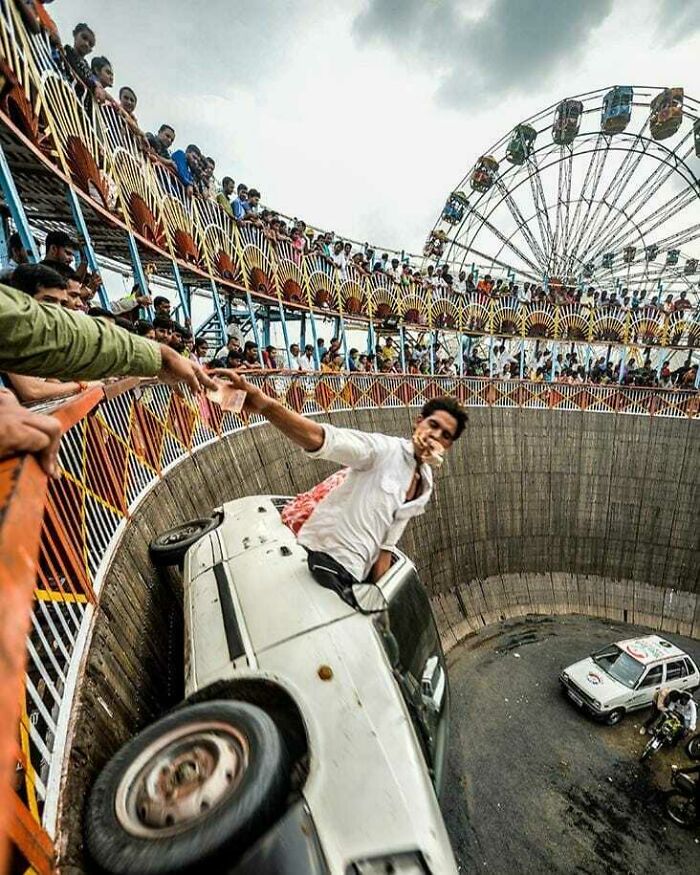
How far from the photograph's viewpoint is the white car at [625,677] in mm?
9086

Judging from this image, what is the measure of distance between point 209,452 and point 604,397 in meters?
15.4

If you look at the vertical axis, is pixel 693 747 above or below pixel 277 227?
below

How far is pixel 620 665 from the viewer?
9945mm

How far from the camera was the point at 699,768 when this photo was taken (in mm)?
7047

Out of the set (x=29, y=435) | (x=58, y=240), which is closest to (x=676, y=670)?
(x=29, y=435)

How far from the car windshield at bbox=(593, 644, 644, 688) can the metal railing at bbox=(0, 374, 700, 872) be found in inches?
414

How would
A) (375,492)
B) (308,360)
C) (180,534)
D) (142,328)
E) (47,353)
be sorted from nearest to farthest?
(47,353), (375,492), (180,534), (142,328), (308,360)

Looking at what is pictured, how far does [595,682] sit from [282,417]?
36.5 feet

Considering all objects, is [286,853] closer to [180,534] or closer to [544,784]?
[180,534]

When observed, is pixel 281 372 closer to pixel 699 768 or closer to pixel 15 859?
pixel 15 859

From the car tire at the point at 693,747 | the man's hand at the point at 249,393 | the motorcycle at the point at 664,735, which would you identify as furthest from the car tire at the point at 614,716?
the man's hand at the point at 249,393

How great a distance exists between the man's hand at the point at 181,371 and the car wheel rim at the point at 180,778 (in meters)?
1.61

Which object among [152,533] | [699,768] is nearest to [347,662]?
[152,533]

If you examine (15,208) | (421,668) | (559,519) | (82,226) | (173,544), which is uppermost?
(82,226)
